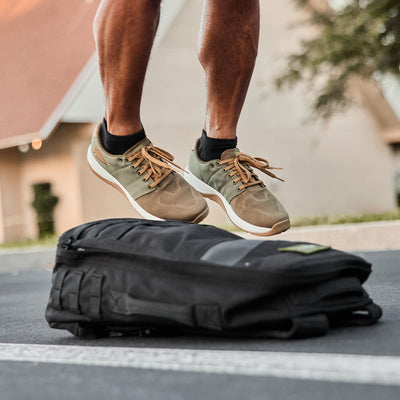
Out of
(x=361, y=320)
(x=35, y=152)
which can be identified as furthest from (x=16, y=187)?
(x=361, y=320)

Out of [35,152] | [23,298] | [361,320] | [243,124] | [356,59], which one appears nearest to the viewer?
[361,320]

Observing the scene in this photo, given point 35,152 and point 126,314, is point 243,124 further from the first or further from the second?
point 126,314

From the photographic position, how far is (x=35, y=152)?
12727 millimetres

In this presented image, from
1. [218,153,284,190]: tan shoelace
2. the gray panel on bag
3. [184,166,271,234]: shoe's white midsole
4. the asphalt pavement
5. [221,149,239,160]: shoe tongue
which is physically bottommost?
the asphalt pavement

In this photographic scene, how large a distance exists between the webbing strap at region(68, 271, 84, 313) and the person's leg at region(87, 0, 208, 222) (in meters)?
0.48

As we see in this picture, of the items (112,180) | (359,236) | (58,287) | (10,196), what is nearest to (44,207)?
(10,196)

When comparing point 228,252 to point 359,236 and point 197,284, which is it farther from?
point 359,236

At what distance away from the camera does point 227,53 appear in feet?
7.73

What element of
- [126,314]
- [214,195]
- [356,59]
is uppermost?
[356,59]

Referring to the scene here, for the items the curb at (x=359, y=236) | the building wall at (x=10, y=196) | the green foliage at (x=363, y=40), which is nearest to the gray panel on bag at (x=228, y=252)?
the curb at (x=359, y=236)

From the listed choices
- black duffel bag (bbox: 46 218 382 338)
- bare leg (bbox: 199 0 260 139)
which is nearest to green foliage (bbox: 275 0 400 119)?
bare leg (bbox: 199 0 260 139)

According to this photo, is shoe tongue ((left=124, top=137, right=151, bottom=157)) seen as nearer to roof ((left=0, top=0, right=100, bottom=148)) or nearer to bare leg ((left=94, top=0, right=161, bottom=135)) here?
bare leg ((left=94, top=0, right=161, bottom=135))

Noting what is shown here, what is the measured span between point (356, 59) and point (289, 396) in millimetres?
10636

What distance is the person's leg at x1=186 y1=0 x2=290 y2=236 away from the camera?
2.27 m
